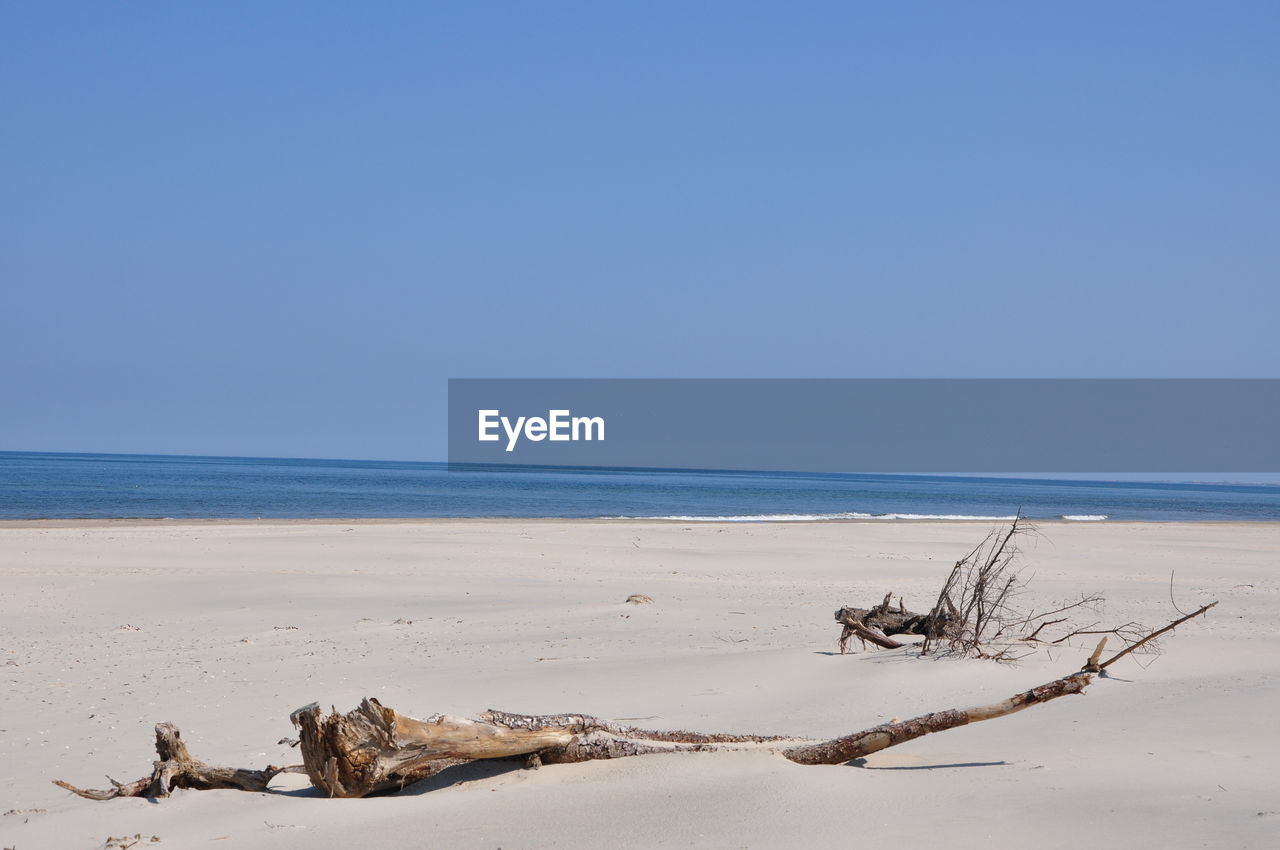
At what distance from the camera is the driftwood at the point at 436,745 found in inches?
166

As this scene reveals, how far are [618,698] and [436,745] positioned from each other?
2.58 meters

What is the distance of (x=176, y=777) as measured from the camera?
4.40m

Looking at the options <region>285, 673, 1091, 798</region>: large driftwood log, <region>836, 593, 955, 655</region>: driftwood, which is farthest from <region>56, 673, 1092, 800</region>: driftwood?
<region>836, 593, 955, 655</region>: driftwood

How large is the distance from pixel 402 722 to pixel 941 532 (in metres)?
26.4

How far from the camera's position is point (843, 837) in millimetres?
3500

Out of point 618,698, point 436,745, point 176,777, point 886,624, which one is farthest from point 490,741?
point 886,624

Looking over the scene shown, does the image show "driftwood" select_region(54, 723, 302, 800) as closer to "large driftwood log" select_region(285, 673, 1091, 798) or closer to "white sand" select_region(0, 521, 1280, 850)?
"white sand" select_region(0, 521, 1280, 850)

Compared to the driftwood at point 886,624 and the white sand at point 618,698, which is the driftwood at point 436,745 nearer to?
the white sand at point 618,698

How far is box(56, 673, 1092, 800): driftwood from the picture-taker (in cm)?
422

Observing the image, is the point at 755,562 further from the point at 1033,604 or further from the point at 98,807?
the point at 98,807

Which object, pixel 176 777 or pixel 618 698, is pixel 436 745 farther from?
pixel 618 698

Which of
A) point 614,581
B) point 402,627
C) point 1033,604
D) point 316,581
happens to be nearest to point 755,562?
point 614,581

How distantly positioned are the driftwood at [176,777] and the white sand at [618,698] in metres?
0.08

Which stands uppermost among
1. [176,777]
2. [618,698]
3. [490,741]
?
[490,741]
